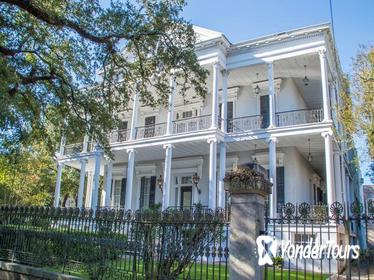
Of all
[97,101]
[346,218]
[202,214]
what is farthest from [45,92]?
[346,218]

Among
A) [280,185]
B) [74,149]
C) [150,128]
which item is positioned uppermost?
[150,128]

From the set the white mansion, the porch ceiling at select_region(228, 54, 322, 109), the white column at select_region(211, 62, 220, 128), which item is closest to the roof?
the white mansion

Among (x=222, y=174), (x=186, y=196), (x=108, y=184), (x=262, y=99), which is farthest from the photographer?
(x=108, y=184)

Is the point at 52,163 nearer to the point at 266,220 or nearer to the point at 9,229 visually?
the point at 9,229

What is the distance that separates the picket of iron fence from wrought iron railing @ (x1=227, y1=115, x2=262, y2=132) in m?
11.8

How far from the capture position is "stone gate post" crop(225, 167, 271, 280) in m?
4.66

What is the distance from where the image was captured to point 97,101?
1220cm

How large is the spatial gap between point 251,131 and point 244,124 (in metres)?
2.17

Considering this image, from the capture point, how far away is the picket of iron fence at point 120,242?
5.30m

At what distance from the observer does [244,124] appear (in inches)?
709

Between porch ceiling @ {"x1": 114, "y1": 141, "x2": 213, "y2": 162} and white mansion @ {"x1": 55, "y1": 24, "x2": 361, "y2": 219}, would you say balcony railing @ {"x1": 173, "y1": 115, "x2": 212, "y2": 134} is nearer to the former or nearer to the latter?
white mansion @ {"x1": 55, "y1": 24, "x2": 361, "y2": 219}

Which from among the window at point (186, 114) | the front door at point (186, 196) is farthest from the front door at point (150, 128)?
the front door at point (186, 196)

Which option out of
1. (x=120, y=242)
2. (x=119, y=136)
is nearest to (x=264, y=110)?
(x=119, y=136)

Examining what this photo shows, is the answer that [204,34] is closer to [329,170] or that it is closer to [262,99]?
[262,99]
